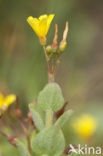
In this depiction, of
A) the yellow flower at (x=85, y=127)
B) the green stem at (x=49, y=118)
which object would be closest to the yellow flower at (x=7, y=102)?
the green stem at (x=49, y=118)

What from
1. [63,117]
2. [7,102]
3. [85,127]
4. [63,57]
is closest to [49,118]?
[63,117]

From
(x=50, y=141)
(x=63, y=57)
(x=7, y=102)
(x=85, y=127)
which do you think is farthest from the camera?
(x=63, y=57)

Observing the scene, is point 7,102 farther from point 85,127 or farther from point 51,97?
point 85,127

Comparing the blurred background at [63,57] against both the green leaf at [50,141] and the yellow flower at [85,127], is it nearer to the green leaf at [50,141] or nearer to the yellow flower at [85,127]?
the yellow flower at [85,127]

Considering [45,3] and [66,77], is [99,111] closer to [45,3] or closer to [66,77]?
[66,77]

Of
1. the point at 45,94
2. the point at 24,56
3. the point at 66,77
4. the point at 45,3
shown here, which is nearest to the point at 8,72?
the point at 24,56

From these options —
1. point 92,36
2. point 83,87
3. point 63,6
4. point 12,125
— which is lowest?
point 12,125
